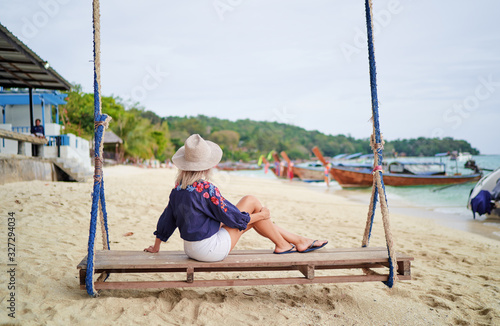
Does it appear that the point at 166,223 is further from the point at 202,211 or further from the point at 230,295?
the point at 230,295

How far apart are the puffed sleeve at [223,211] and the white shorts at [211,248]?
135mm

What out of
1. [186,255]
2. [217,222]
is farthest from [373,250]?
[186,255]

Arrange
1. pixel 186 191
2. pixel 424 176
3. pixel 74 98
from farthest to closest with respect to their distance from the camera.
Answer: pixel 74 98 < pixel 424 176 < pixel 186 191

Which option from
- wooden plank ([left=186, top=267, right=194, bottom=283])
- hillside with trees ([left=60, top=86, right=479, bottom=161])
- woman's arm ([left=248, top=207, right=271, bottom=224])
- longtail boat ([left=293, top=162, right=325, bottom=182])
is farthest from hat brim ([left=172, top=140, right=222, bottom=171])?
longtail boat ([left=293, top=162, right=325, bottom=182])

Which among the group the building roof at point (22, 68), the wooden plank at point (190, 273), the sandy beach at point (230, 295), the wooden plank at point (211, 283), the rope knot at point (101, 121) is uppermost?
the building roof at point (22, 68)

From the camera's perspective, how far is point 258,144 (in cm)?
7338

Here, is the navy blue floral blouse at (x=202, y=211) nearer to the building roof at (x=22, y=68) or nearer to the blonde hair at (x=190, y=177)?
the blonde hair at (x=190, y=177)

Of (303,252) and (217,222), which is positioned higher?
(217,222)

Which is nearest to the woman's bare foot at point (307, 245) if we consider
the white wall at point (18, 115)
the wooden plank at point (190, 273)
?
the wooden plank at point (190, 273)

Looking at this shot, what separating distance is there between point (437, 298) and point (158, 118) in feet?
232

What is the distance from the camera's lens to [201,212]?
9.10ft

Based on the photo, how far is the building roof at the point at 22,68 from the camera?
833cm

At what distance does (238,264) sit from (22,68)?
10201 millimetres

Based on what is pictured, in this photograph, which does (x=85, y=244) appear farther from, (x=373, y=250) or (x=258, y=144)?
(x=258, y=144)
